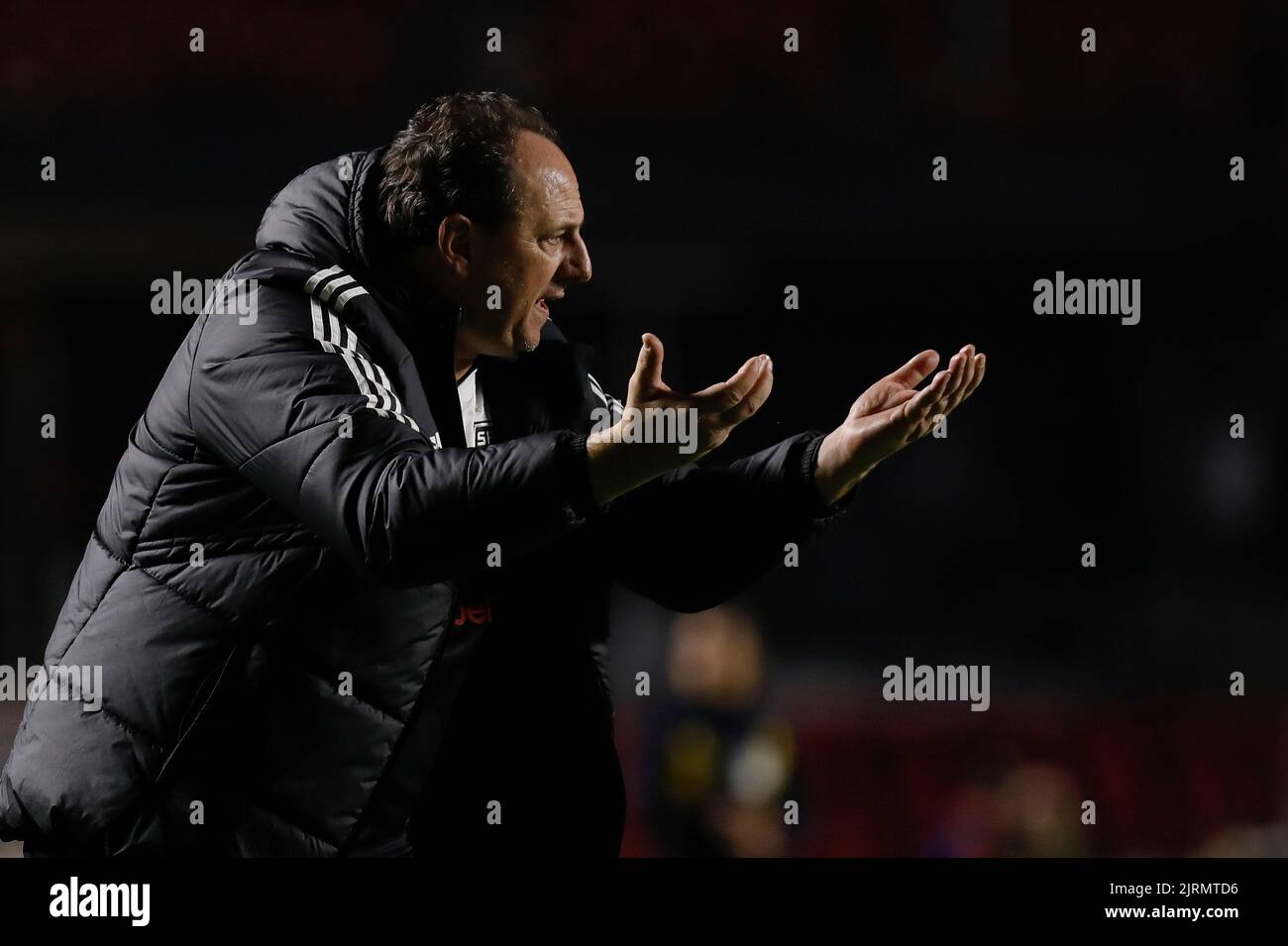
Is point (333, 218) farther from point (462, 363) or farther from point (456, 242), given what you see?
point (462, 363)

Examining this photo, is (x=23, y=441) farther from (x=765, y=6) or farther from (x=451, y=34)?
(x=765, y=6)

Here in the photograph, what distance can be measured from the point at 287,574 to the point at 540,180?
1.91 feet

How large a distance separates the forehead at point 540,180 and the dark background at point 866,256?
11.9 feet

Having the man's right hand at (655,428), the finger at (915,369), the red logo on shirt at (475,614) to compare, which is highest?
the finger at (915,369)

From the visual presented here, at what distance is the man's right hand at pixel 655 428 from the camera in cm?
135

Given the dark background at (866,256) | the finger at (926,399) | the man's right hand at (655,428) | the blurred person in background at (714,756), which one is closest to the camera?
the man's right hand at (655,428)

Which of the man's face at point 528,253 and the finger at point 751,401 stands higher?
the man's face at point 528,253

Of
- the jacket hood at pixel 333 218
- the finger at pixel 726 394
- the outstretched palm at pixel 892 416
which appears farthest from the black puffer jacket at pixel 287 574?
the outstretched palm at pixel 892 416

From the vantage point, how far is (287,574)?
150cm

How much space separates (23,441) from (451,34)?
7.70ft

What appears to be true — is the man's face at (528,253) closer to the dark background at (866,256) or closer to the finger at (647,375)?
the finger at (647,375)

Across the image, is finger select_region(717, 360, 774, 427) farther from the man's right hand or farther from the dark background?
the dark background

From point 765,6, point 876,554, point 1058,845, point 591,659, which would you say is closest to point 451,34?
point 765,6

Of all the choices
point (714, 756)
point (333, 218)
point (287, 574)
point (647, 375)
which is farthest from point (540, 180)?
point (714, 756)
